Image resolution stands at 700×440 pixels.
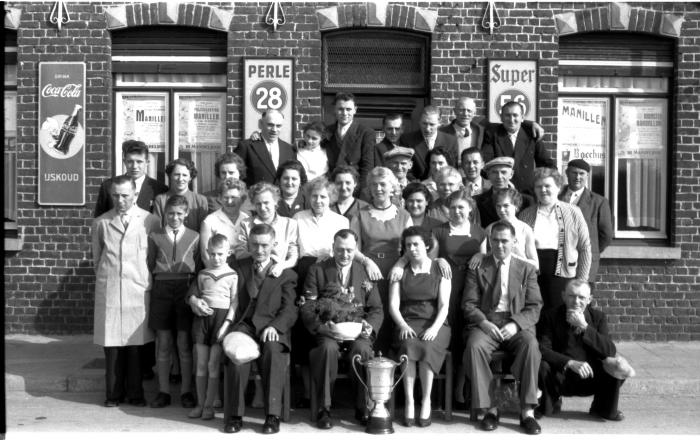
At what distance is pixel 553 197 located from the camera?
8633mm

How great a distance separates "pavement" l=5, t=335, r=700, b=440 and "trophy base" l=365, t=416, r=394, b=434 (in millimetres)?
88

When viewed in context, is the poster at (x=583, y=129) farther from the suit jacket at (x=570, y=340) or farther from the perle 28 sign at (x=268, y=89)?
the suit jacket at (x=570, y=340)

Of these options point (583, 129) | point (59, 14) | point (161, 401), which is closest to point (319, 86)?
point (59, 14)

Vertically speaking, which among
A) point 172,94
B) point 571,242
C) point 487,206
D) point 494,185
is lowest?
point 571,242

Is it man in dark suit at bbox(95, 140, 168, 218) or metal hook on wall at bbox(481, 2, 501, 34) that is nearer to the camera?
man in dark suit at bbox(95, 140, 168, 218)

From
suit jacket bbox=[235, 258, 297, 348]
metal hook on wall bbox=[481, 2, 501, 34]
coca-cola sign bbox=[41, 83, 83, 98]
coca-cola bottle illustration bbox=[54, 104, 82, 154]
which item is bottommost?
suit jacket bbox=[235, 258, 297, 348]

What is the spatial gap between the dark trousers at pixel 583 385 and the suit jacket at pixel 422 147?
2.49 metres

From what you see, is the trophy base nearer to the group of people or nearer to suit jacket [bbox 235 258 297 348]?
the group of people

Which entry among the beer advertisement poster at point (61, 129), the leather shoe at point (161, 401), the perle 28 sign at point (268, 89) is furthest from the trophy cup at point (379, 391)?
the beer advertisement poster at point (61, 129)

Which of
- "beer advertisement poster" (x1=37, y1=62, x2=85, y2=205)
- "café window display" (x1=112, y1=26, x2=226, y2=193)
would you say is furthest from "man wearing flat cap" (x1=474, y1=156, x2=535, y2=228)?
"beer advertisement poster" (x1=37, y1=62, x2=85, y2=205)

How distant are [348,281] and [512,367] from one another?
1.47 m

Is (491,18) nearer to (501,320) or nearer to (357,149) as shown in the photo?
(357,149)

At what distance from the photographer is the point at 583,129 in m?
11.3

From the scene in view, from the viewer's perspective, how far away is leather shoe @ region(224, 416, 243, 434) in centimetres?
748
